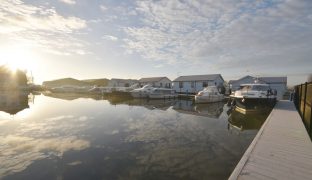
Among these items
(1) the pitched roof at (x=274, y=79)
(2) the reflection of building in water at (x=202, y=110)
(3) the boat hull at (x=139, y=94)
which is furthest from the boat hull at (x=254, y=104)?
(1) the pitched roof at (x=274, y=79)

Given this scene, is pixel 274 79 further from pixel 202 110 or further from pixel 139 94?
pixel 139 94

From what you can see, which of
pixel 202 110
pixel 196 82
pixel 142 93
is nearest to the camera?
pixel 202 110

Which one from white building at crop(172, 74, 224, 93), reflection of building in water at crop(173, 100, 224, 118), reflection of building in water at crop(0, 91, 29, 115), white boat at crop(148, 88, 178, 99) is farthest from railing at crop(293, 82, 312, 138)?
white building at crop(172, 74, 224, 93)

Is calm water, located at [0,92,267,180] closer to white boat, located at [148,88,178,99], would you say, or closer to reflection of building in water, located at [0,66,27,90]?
white boat, located at [148,88,178,99]

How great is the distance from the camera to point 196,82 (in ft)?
166

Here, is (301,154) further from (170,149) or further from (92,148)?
(92,148)

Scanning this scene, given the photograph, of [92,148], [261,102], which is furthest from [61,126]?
[261,102]

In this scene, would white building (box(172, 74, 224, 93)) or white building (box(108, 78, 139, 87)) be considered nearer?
white building (box(172, 74, 224, 93))

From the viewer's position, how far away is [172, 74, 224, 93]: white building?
48.4m

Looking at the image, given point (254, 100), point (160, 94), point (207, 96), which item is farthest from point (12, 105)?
point (254, 100)

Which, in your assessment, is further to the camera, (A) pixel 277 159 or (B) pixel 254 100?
(B) pixel 254 100

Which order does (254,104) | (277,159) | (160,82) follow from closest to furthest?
(277,159), (254,104), (160,82)

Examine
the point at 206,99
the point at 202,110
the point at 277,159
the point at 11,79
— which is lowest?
the point at 202,110

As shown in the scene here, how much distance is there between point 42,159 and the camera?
330 inches
